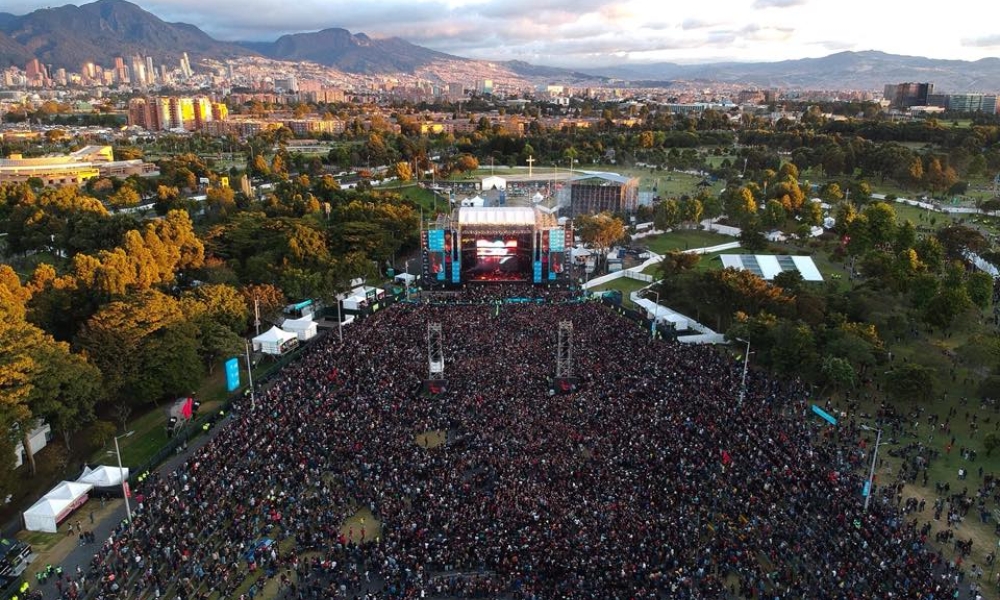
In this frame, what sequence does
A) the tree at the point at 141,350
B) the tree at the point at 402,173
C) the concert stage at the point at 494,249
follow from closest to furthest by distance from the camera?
the tree at the point at 141,350, the concert stage at the point at 494,249, the tree at the point at 402,173

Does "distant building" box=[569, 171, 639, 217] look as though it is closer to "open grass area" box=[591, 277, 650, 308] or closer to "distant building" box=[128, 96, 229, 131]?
"open grass area" box=[591, 277, 650, 308]

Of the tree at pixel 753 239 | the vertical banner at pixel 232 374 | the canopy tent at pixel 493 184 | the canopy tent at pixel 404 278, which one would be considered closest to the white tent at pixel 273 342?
the vertical banner at pixel 232 374

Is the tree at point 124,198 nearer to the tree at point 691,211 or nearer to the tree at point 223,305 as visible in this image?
the tree at point 223,305

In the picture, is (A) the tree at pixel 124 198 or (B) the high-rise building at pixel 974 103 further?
(B) the high-rise building at pixel 974 103

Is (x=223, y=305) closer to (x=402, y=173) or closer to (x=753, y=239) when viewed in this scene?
(x=753, y=239)

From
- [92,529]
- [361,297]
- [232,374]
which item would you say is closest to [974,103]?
[361,297]

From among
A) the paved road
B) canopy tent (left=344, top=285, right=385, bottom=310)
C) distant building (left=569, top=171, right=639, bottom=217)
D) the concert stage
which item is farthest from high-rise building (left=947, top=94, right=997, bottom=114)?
the paved road
